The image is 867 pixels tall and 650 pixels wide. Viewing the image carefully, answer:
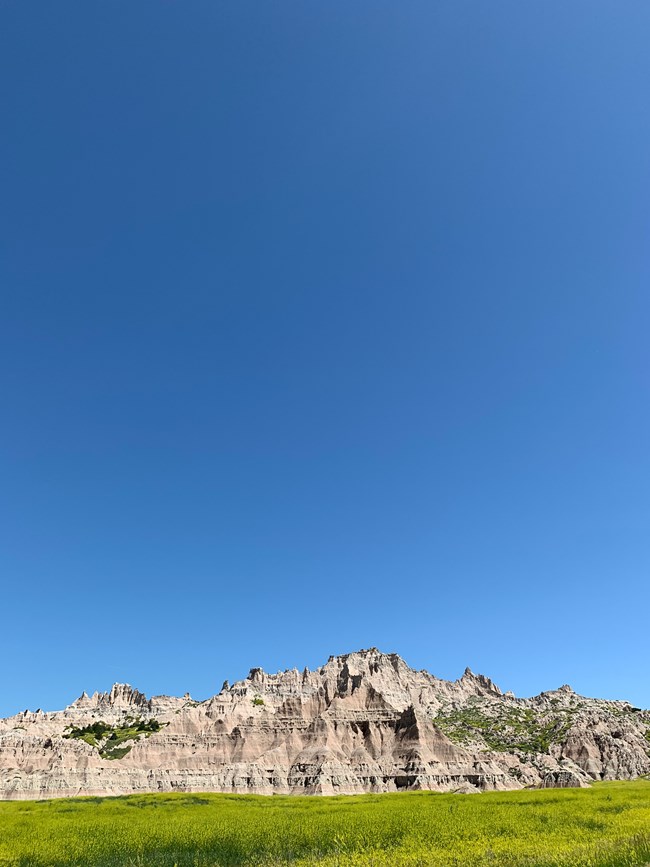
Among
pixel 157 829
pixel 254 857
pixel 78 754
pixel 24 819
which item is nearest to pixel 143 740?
pixel 78 754

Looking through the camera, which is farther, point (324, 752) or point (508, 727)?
point (508, 727)

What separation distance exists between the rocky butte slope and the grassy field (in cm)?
6573

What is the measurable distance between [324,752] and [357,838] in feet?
312

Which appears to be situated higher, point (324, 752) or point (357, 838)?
point (324, 752)

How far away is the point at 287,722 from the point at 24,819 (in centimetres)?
9984

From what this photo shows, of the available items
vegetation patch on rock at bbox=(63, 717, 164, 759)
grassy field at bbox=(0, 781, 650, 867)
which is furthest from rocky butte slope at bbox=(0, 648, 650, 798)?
grassy field at bbox=(0, 781, 650, 867)

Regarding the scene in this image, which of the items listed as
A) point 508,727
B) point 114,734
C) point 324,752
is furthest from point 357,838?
point 114,734

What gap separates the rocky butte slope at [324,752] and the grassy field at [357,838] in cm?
6573

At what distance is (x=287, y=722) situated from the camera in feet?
498

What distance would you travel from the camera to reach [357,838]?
44.8 meters

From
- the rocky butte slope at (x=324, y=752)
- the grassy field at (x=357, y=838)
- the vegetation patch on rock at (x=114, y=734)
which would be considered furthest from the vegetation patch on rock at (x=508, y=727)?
the grassy field at (x=357, y=838)

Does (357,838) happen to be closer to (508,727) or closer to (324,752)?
(324,752)

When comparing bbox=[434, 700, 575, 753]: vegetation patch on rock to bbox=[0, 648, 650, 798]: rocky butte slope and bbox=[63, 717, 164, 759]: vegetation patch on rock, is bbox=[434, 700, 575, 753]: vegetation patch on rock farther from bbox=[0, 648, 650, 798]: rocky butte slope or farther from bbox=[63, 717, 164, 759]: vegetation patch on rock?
bbox=[63, 717, 164, 759]: vegetation patch on rock

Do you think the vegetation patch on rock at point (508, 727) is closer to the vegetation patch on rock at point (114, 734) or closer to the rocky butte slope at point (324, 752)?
the rocky butte slope at point (324, 752)
